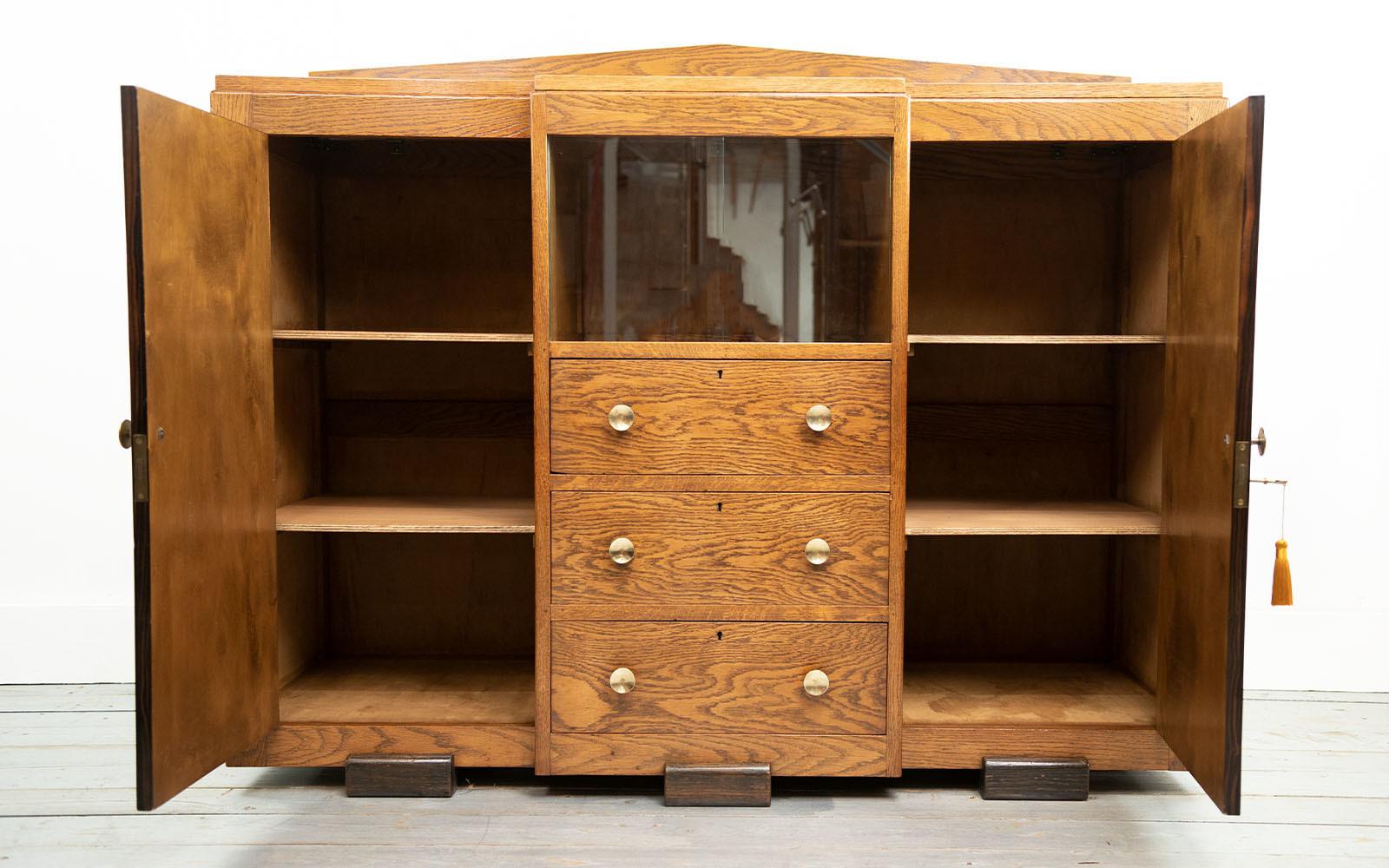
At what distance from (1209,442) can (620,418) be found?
1059 mm

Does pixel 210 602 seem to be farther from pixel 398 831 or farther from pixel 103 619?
pixel 103 619

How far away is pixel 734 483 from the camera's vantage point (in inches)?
77.3

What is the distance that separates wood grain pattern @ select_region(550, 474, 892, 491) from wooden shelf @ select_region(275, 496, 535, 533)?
0.20 metres

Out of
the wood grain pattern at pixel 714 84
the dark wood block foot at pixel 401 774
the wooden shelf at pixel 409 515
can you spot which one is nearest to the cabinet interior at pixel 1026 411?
the wood grain pattern at pixel 714 84

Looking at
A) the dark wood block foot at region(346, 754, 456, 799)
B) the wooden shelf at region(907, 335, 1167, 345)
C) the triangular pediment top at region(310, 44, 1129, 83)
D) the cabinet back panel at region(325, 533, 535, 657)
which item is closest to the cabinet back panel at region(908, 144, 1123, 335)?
the triangular pediment top at region(310, 44, 1129, 83)

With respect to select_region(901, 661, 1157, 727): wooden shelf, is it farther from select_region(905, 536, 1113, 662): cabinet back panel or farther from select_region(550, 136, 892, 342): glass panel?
select_region(550, 136, 892, 342): glass panel

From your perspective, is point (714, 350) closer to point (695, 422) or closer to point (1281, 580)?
point (695, 422)

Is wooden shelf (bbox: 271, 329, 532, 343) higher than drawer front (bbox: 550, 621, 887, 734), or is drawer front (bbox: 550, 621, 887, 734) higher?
wooden shelf (bbox: 271, 329, 532, 343)

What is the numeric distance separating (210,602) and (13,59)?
1.90m

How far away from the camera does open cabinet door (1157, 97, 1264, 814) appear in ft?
5.42

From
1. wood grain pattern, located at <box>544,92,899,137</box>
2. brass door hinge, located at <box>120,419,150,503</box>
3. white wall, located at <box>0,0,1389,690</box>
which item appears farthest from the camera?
white wall, located at <box>0,0,1389,690</box>

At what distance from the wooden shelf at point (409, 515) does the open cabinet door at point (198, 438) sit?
0.36ft

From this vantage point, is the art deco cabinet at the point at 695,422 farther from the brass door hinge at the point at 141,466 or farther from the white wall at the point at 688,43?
the white wall at the point at 688,43

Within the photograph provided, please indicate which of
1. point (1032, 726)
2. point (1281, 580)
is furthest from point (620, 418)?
point (1281, 580)
